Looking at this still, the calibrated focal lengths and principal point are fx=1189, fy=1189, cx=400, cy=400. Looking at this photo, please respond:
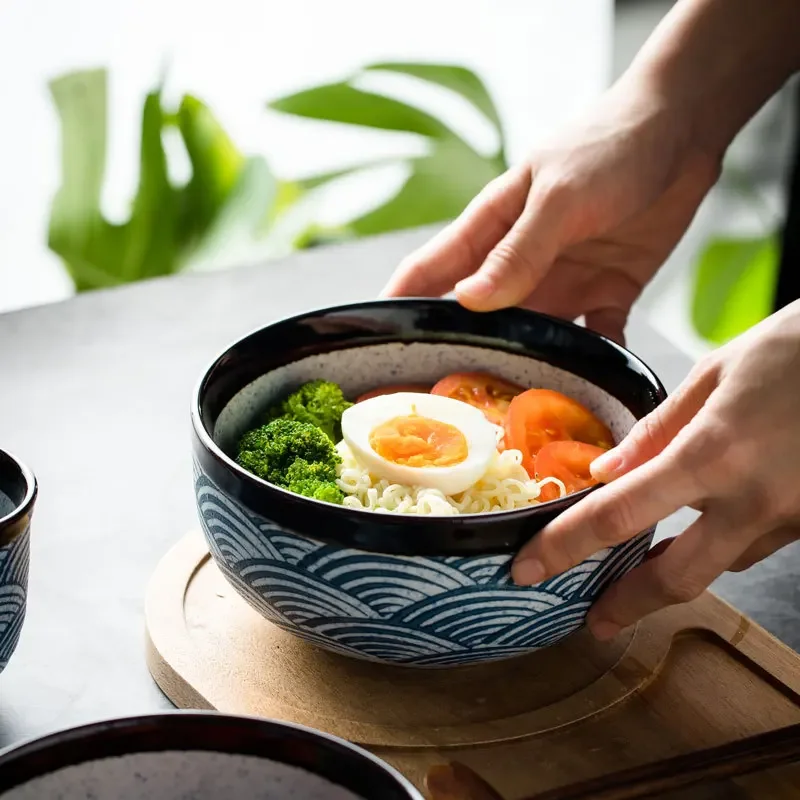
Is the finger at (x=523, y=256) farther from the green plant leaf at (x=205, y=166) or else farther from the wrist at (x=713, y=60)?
the green plant leaf at (x=205, y=166)

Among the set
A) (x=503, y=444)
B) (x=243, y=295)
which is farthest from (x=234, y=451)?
(x=243, y=295)

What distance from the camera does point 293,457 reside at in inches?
48.9

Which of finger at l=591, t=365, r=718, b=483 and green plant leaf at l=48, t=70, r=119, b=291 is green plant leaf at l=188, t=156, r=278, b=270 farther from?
finger at l=591, t=365, r=718, b=483

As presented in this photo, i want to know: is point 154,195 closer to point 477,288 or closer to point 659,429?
point 477,288

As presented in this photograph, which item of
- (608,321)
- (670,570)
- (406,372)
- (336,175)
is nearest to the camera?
(670,570)

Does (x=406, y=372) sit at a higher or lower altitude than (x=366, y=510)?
lower

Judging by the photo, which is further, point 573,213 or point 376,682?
point 573,213

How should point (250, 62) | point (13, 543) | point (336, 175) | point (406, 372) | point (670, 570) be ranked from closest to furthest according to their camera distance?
point (13, 543)
point (670, 570)
point (406, 372)
point (336, 175)
point (250, 62)

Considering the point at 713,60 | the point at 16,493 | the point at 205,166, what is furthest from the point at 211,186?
the point at 16,493

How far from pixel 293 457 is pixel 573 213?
54cm

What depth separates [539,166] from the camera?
5.15 ft

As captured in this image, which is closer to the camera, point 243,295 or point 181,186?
point 243,295

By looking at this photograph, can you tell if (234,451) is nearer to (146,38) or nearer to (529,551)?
(529,551)

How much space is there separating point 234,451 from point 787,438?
0.58 meters
